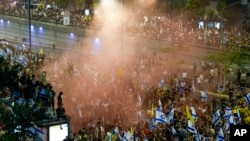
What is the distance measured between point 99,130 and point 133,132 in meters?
2.17

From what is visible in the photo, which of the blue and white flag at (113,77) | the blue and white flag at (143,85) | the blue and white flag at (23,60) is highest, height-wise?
the blue and white flag at (23,60)

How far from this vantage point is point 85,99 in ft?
83.2

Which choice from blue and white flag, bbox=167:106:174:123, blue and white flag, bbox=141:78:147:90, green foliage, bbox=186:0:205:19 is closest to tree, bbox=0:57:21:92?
blue and white flag, bbox=167:106:174:123

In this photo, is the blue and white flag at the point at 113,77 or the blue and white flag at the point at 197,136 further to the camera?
the blue and white flag at the point at 113,77

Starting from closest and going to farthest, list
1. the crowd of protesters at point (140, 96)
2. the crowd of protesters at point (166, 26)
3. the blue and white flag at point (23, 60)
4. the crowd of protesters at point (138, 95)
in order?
the crowd of protesters at point (138, 95) < the crowd of protesters at point (140, 96) < the blue and white flag at point (23, 60) < the crowd of protesters at point (166, 26)

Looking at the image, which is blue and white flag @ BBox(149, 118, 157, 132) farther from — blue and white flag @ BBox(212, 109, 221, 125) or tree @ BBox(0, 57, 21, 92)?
tree @ BBox(0, 57, 21, 92)

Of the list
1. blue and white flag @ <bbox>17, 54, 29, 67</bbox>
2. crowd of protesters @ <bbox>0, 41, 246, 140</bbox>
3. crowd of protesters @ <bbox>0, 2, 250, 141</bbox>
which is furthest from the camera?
blue and white flag @ <bbox>17, 54, 29, 67</bbox>

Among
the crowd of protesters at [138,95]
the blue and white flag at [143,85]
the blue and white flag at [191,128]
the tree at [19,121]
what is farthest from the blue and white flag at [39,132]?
the blue and white flag at [143,85]

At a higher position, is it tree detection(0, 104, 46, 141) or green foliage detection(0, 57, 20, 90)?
green foliage detection(0, 57, 20, 90)

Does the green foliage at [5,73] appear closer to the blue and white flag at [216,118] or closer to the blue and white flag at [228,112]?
the blue and white flag at [216,118]

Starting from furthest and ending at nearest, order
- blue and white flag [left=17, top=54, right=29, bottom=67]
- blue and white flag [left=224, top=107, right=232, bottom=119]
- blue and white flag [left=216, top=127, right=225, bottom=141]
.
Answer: blue and white flag [left=17, top=54, right=29, bottom=67]
blue and white flag [left=224, top=107, right=232, bottom=119]
blue and white flag [left=216, top=127, right=225, bottom=141]

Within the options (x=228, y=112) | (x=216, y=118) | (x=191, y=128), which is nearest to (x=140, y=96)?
(x=216, y=118)

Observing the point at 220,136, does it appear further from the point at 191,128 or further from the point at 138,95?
the point at 138,95

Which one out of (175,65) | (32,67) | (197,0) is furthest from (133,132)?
(197,0)
